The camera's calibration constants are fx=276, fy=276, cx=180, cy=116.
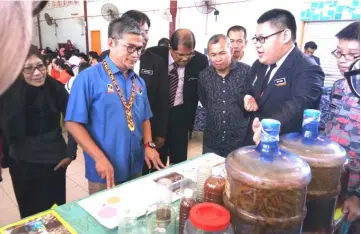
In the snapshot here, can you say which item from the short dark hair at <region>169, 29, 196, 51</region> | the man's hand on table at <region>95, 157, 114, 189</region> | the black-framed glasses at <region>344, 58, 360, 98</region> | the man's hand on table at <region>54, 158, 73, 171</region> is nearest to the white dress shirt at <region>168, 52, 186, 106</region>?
the short dark hair at <region>169, 29, 196, 51</region>

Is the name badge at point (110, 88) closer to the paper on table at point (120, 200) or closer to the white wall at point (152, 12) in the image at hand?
the paper on table at point (120, 200)

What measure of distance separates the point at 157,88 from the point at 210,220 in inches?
67.2

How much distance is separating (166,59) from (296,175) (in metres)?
1.83

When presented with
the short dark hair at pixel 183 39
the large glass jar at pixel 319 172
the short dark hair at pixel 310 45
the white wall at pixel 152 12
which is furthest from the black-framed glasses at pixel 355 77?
the white wall at pixel 152 12

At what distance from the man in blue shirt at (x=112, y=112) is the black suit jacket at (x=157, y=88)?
0.56m

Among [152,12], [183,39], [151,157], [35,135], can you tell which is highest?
[152,12]

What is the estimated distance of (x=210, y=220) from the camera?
0.64 metres

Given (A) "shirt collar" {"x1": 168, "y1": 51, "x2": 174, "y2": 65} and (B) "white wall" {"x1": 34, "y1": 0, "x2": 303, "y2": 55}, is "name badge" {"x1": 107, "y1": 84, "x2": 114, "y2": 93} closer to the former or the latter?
(A) "shirt collar" {"x1": 168, "y1": 51, "x2": 174, "y2": 65}

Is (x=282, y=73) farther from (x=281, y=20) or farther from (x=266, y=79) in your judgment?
(x=281, y=20)

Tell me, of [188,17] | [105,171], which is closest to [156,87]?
[105,171]

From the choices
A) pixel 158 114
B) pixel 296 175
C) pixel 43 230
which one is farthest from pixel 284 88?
pixel 43 230

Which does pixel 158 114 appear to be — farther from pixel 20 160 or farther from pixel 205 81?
pixel 20 160

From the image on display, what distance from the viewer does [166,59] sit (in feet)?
7.77

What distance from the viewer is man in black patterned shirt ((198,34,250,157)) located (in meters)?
2.13
